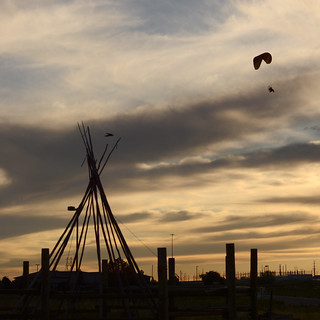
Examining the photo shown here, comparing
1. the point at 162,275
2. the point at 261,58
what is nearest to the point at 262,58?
the point at 261,58

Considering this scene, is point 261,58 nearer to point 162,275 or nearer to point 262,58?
point 262,58

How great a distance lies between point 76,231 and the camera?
53.0 feet

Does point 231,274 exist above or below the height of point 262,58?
below

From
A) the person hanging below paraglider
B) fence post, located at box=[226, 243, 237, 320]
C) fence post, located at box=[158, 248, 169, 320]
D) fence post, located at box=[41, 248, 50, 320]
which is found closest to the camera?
fence post, located at box=[158, 248, 169, 320]

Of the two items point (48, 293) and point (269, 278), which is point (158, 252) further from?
point (269, 278)

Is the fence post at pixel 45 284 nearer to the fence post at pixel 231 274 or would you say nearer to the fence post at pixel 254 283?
the fence post at pixel 231 274

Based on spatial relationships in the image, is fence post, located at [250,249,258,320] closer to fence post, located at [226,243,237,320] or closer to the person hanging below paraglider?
fence post, located at [226,243,237,320]

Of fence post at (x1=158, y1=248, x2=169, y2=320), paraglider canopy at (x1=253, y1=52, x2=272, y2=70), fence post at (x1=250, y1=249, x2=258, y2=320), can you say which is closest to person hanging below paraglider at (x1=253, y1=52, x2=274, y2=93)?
paraglider canopy at (x1=253, y1=52, x2=272, y2=70)

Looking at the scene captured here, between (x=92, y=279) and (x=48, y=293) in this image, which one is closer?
(x=48, y=293)

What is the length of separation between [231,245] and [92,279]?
155 ft

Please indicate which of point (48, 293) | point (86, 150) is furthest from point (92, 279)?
point (48, 293)

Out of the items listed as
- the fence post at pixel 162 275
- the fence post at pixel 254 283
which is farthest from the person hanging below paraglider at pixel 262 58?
the fence post at pixel 162 275

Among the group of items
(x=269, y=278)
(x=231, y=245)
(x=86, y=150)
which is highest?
(x=86, y=150)

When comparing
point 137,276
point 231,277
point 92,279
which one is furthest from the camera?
point 92,279
